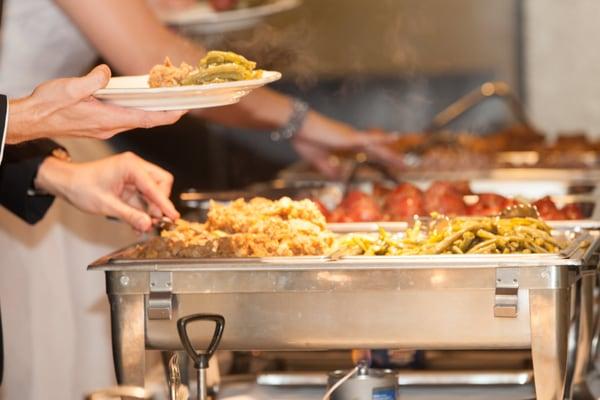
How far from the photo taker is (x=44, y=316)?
2881 mm

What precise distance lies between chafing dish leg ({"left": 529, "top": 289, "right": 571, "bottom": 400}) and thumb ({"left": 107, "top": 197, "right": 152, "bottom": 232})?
2.27 ft

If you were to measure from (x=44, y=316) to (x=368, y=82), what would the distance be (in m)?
2.98

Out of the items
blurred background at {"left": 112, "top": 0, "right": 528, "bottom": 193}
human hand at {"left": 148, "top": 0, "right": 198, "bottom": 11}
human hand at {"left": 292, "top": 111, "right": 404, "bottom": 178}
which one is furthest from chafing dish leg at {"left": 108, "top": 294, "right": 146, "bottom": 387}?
blurred background at {"left": 112, "top": 0, "right": 528, "bottom": 193}

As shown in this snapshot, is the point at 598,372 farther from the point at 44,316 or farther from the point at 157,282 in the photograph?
the point at 44,316

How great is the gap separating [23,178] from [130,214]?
1.00 feet

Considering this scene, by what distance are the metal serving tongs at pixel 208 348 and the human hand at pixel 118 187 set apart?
403 mm

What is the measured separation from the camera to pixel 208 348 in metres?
1.77

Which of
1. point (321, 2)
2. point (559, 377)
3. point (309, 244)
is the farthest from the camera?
point (321, 2)

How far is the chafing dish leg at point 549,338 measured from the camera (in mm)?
1757

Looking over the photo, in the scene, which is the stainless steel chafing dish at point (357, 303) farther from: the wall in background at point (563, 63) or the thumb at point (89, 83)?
the wall in background at point (563, 63)

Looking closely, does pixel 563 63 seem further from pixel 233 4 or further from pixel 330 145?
pixel 330 145

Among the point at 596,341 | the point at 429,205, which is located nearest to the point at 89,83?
the point at 429,205

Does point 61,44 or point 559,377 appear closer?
point 559,377

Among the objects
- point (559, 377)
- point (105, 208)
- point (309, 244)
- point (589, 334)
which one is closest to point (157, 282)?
point (309, 244)
